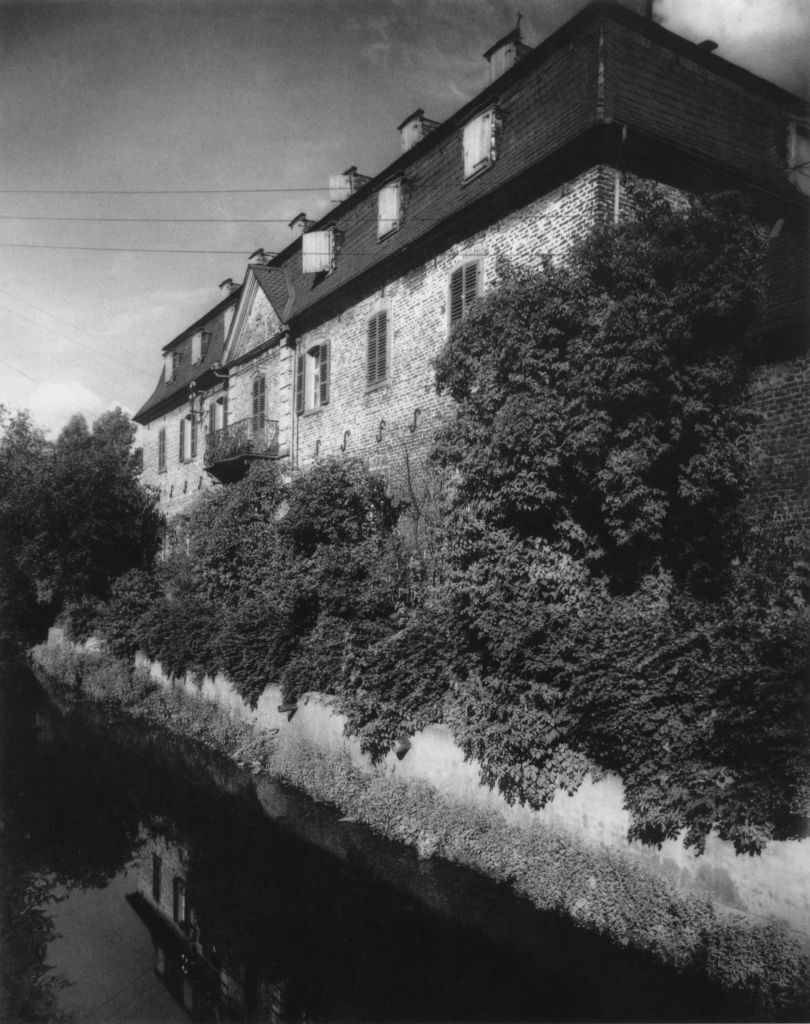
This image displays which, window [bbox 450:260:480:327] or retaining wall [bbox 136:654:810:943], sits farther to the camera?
window [bbox 450:260:480:327]

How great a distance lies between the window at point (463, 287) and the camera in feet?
44.8

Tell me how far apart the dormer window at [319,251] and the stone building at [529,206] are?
4cm

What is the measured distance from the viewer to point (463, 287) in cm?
1389

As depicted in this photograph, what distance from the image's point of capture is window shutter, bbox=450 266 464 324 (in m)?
14.0

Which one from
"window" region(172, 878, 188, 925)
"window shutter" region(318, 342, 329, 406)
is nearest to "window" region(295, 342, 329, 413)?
"window shutter" region(318, 342, 329, 406)

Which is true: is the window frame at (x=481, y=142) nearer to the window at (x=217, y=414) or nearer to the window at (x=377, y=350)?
the window at (x=377, y=350)

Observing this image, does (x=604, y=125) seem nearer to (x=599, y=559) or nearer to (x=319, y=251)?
(x=599, y=559)

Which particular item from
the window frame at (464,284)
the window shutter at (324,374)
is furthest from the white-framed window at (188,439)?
the window frame at (464,284)

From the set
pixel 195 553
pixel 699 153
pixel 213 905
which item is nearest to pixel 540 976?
pixel 213 905

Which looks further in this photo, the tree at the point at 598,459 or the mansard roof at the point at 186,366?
the mansard roof at the point at 186,366

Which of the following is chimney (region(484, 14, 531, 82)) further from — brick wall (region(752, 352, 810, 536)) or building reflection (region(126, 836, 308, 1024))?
building reflection (region(126, 836, 308, 1024))

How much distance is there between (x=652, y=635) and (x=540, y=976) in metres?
2.98

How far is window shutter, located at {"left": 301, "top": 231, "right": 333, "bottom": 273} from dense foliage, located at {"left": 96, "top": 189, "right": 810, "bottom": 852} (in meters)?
8.90

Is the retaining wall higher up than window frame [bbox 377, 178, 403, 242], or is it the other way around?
window frame [bbox 377, 178, 403, 242]
